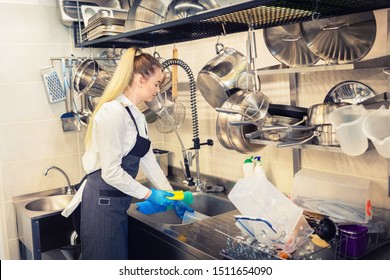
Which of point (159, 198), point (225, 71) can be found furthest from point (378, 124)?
point (159, 198)

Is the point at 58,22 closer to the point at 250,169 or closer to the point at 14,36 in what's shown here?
the point at 14,36

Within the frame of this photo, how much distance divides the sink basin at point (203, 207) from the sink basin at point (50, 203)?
0.62m

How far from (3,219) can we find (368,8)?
2.08 meters

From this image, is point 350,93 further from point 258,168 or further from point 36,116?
point 36,116

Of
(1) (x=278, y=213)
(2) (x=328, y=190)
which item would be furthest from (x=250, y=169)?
(1) (x=278, y=213)

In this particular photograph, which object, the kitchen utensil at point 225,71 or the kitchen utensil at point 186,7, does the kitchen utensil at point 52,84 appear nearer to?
the kitchen utensil at point 186,7

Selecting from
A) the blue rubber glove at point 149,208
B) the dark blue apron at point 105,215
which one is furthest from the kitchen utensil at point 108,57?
the blue rubber glove at point 149,208

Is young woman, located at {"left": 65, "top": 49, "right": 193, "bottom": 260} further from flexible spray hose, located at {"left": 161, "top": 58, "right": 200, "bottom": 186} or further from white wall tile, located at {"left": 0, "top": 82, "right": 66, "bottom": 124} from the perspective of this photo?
white wall tile, located at {"left": 0, "top": 82, "right": 66, "bottom": 124}

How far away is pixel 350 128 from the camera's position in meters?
1.23

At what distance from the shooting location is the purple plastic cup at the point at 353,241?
4.29ft

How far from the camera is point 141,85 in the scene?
5.82 feet
